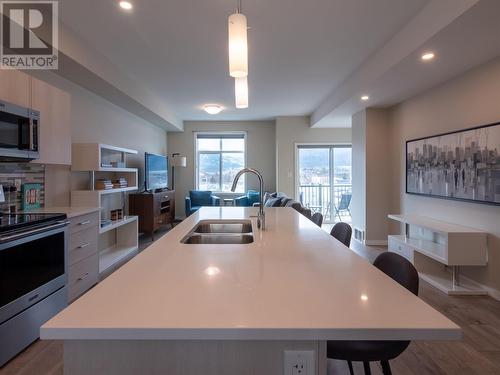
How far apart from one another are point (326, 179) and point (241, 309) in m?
7.17

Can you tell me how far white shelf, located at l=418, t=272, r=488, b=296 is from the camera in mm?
3049

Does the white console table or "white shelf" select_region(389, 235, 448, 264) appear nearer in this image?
the white console table

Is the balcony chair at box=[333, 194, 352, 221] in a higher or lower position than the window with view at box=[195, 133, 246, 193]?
lower

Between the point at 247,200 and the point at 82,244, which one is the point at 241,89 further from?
the point at 247,200

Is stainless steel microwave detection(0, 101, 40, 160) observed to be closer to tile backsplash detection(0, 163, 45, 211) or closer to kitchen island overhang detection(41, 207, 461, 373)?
tile backsplash detection(0, 163, 45, 211)

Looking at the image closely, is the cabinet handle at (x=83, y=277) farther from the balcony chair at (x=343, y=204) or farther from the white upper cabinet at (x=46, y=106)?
the balcony chair at (x=343, y=204)

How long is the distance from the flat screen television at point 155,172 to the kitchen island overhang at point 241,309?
4.93 meters

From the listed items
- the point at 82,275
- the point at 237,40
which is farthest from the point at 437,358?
the point at 82,275

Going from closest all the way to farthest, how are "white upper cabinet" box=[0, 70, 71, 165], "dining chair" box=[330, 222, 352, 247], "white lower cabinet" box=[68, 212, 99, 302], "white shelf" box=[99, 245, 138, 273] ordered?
"dining chair" box=[330, 222, 352, 247] < "white upper cabinet" box=[0, 70, 71, 165] < "white lower cabinet" box=[68, 212, 99, 302] < "white shelf" box=[99, 245, 138, 273]

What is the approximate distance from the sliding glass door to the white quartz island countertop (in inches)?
250

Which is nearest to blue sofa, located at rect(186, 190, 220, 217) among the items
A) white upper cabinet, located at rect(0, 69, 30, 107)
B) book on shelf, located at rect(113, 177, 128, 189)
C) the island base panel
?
book on shelf, located at rect(113, 177, 128, 189)

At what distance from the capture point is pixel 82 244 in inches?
115

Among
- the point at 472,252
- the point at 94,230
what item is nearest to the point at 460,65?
the point at 472,252
